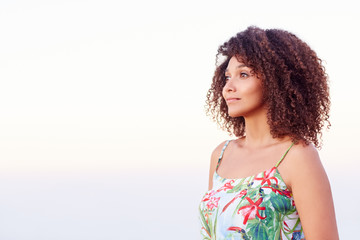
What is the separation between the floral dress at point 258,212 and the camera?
2.93 m

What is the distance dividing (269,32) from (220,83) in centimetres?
49

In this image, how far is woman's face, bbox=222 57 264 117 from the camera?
3.12 meters

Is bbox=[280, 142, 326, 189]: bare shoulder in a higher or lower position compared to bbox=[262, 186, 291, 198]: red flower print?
higher

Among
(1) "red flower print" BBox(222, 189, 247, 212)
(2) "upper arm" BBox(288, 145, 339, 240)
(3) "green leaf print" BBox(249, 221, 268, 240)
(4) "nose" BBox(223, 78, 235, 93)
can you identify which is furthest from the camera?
(4) "nose" BBox(223, 78, 235, 93)

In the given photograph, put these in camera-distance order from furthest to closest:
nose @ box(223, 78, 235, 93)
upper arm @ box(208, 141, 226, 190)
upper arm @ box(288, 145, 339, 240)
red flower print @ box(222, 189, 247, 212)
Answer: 1. upper arm @ box(208, 141, 226, 190)
2. nose @ box(223, 78, 235, 93)
3. red flower print @ box(222, 189, 247, 212)
4. upper arm @ box(288, 145, 339, 240)

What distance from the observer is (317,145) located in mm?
3145

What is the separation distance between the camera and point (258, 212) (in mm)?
2939

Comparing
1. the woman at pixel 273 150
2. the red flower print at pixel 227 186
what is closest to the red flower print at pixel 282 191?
the woman at pixel 273 150

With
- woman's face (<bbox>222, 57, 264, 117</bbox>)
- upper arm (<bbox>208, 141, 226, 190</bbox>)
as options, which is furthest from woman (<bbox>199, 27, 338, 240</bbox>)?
upper arm (<bbox>208, 141, 226, 190</bbox>)

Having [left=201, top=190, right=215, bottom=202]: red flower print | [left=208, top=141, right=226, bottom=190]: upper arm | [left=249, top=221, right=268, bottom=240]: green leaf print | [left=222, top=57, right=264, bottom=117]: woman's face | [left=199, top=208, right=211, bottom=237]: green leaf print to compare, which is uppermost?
[left=222, top=57, right=264, bottom=117]: woman's face

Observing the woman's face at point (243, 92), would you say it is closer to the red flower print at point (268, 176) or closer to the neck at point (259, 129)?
the neck at point (259, 129)

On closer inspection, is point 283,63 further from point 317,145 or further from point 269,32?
point 317,145

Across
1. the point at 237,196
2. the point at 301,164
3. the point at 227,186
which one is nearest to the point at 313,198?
the point at 301,164

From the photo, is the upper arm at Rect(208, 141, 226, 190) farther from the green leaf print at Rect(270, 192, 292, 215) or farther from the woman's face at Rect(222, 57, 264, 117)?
the green leaf print at Rect(270, 192, 292, 215)
